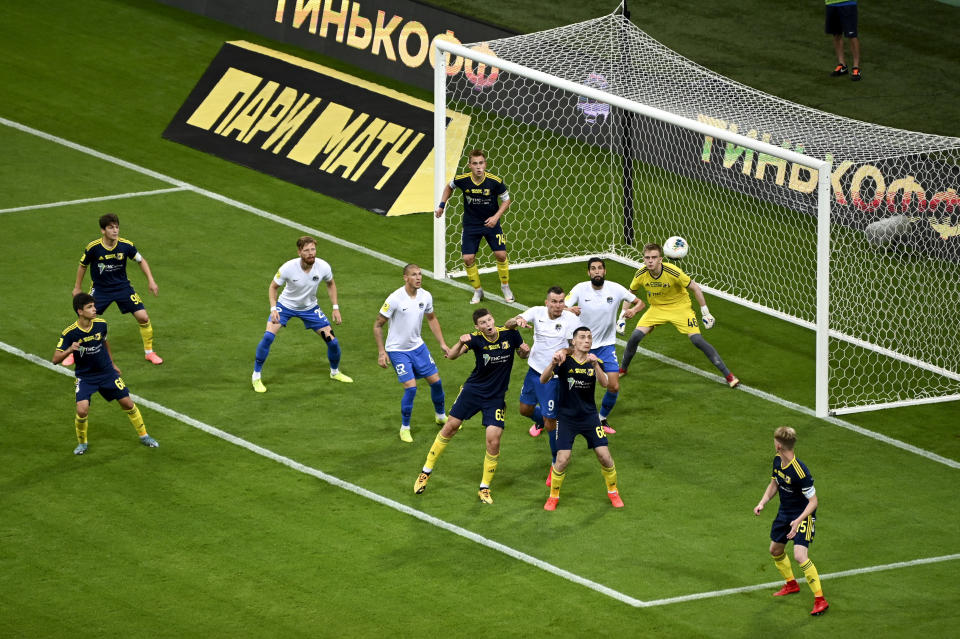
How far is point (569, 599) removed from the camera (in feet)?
50.1

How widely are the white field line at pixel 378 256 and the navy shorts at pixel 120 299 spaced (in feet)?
16.1

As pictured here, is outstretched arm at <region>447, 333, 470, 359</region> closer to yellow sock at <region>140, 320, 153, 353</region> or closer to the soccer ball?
the soccer ball

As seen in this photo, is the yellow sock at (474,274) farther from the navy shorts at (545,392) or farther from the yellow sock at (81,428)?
the yellow sock at (81,428)

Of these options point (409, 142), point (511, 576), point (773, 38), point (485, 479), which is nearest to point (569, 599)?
point (511, 576)

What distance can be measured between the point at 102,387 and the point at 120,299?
105 inches

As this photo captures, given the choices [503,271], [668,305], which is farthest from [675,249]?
[503,271]

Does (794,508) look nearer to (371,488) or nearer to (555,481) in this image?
(555,481)

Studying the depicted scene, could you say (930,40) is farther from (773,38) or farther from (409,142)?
(409,142)

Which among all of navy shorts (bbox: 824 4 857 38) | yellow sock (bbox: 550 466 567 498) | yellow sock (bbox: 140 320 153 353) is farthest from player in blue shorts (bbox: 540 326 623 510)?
navy shorts (bbox: 824 4 857 38)

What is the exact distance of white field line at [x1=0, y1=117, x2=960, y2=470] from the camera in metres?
19.1

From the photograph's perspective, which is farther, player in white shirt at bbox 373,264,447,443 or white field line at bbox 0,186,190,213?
white field line at bbox 0,186,190,213

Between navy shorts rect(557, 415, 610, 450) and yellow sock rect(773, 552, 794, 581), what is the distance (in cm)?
225

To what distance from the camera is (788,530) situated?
48.9ft

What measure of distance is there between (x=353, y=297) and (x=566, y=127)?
631cm
